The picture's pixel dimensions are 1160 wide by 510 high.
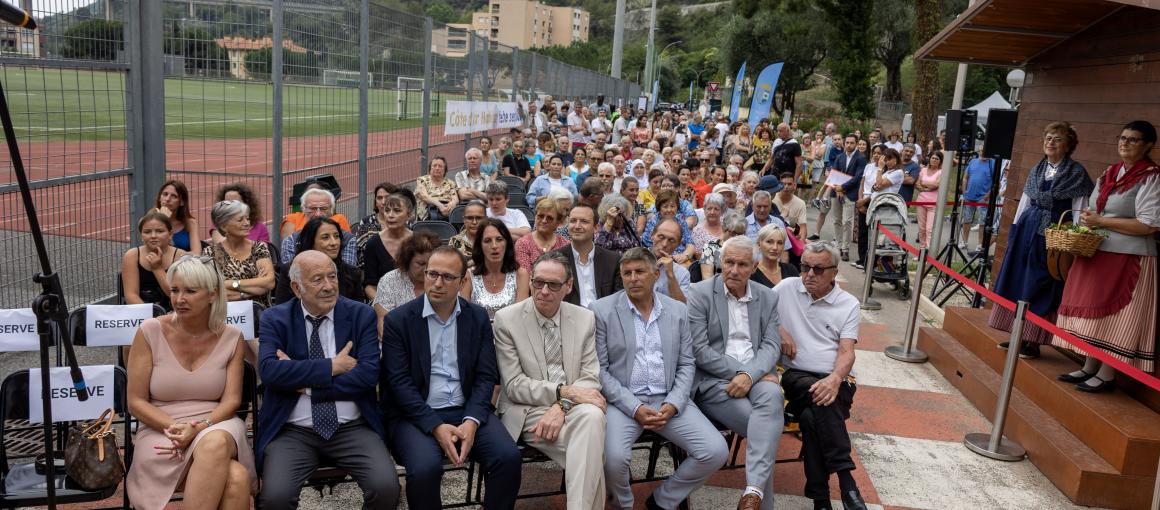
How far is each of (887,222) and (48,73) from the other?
8.82 m

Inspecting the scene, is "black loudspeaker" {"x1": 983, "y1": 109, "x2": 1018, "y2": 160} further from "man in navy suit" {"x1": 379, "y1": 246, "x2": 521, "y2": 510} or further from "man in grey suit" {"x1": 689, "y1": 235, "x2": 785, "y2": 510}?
"man in navy suit" {"x1": 379, "y1": 246, "x2": 521, "y2": 510}

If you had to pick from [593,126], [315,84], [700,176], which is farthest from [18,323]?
[593,126]

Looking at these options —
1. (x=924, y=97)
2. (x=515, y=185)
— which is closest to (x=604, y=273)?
(x=515, y=185)

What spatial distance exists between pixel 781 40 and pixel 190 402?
161 feet

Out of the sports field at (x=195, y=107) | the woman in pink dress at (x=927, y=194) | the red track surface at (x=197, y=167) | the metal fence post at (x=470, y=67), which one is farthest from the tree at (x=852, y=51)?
the sports field at (x=195, y=107)

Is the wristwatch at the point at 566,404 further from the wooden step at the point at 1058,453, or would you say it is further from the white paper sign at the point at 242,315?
the wooden step at the point at 1058,453

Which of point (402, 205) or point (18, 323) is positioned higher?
point (402, 205)

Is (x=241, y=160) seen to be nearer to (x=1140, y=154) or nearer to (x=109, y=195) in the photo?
(x=109, y=195)

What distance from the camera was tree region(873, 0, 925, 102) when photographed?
43.0m

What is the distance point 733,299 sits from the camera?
4969 millimetres

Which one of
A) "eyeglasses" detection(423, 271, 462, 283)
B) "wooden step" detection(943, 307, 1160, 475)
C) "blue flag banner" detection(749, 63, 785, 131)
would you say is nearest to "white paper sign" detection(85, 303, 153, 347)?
"eyeglasses" detection(423, 271, 462, 283)

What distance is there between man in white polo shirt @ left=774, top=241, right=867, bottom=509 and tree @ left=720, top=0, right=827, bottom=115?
4413cm

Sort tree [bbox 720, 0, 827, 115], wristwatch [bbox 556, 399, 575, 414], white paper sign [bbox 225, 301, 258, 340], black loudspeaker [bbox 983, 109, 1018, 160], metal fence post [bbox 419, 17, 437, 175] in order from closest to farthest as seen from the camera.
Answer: wristwatch [bbox 556, 399, 575, 414] → white paper sign [bbox 225, 301, 258, 340] → black loudspeaker [bbox 983, 109, 1018, 160] → metal fence post [bbox 419, 17, 437, 175] → tree [bbox 720, 0, 827, 115]

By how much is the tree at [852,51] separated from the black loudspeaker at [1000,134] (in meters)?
32.0
